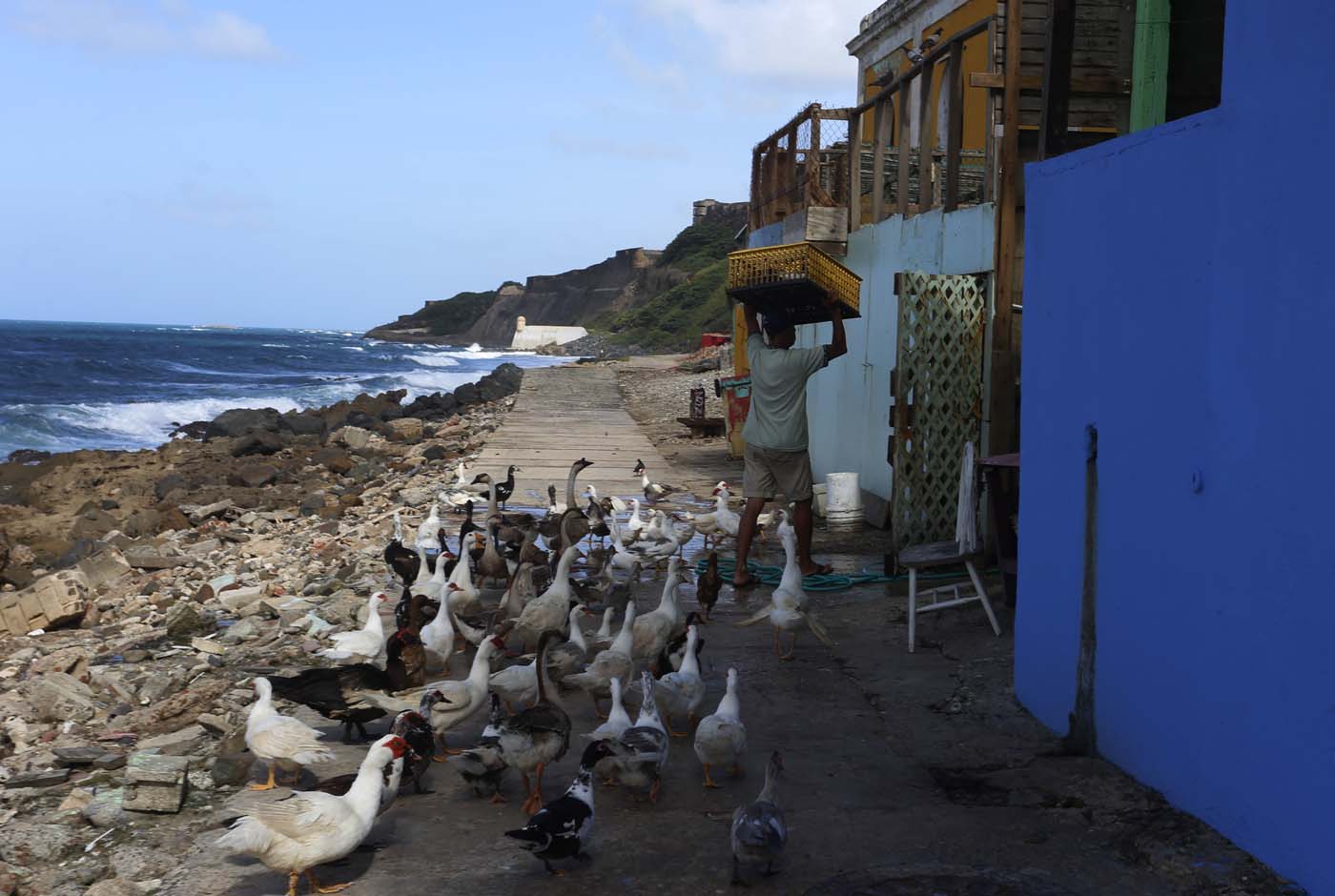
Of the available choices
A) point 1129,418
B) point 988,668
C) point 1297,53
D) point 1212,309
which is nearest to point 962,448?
point 988,668

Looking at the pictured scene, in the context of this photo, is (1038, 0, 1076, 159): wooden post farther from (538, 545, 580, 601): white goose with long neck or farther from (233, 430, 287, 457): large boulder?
(233, 430, 287, 457): large boulder

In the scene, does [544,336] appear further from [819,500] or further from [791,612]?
[791,612]

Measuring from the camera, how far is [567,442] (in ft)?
72.7

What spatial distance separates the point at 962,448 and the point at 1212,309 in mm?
5669

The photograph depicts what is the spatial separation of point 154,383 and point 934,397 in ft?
183

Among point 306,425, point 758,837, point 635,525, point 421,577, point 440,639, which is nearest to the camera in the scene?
point 758,837

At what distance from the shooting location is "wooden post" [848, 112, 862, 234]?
48.2 ft

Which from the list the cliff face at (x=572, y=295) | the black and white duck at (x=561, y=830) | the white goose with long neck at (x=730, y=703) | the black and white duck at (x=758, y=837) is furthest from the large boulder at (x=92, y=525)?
the cliff face at (x=572, y=295)

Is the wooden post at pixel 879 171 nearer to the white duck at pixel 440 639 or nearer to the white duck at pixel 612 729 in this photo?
the white duck at pixel 440 639

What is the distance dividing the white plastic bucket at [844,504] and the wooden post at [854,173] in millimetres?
3709

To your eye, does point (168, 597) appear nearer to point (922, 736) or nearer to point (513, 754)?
point (513, 754)

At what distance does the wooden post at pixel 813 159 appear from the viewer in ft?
51.5

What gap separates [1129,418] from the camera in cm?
572

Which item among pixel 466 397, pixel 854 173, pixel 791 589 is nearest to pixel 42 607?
pixel 791 589
